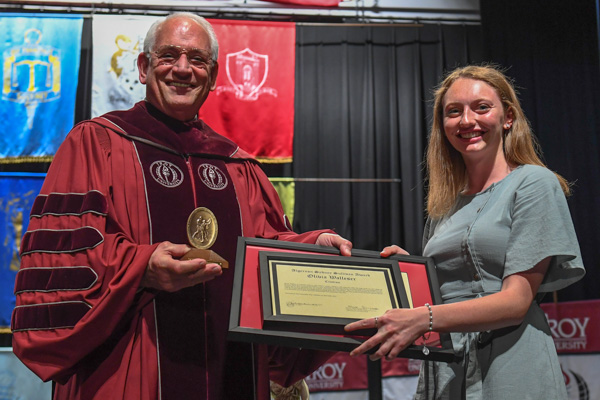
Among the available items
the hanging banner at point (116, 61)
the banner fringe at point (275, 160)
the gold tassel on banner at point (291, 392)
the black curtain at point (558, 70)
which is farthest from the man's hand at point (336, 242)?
the black curtain at point (558, 70)

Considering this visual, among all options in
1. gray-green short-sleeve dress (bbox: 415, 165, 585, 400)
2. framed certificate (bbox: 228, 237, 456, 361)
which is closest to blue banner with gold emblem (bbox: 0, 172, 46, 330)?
framed certificate (bbox: 228, 237, 456, 361)

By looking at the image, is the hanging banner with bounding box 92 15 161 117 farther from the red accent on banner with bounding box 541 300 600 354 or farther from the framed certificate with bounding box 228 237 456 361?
the red accent on banner with bounding box 541 300 600 354

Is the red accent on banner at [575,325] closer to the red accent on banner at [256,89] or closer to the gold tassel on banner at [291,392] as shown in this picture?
the red accent on banner at [256,89]

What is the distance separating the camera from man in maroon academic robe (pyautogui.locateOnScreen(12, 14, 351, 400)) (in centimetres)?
206

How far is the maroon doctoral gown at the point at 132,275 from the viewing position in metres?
2.06

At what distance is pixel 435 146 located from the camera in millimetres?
2604

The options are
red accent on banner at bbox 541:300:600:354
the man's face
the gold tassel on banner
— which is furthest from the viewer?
red accent on banner at bbox 541:300:600:354

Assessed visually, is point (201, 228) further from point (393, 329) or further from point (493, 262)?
point (493, 262)

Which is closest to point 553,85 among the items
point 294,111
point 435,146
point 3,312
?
point 294,111

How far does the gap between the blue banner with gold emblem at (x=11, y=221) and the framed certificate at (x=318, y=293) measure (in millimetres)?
4241

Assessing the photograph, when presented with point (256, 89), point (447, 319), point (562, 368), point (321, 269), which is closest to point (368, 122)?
point (256, 89)

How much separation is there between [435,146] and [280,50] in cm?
392

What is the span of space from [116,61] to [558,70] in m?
4.53

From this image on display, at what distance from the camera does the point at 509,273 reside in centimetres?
207
